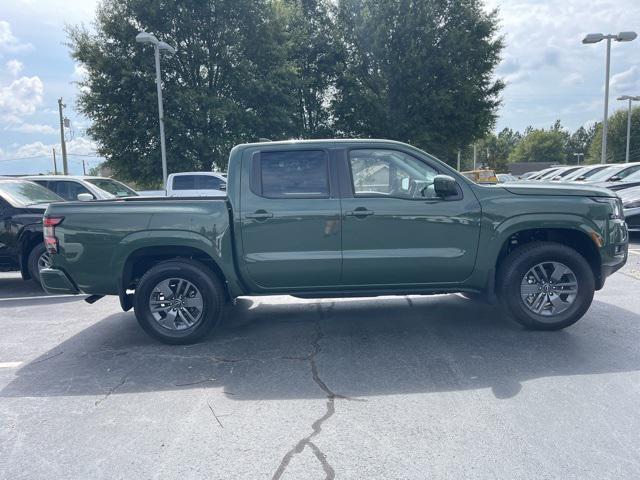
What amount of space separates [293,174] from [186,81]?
18752 mm

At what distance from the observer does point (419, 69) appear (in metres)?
23.5

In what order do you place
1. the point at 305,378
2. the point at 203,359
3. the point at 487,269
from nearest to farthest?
the point at 305,378, the point at 203,359, the point at 487,269

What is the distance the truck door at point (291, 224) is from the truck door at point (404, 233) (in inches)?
6.1

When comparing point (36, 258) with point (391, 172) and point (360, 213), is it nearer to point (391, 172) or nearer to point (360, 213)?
point (360, 213)

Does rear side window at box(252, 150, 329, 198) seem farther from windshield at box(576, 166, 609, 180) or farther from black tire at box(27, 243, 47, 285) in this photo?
windshield at box(576, 166, 609, 180)

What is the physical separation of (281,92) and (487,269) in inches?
738

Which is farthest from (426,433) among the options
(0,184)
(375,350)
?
(0,184)

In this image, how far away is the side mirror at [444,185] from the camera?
4.57m

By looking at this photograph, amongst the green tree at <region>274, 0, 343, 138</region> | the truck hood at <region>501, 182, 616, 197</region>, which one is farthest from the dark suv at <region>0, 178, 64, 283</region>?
the green tree at <region>274, 0, 343, 138</region>

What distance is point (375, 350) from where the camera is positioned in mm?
4609

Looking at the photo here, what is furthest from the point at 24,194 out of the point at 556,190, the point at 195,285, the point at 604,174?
the point at 604,174

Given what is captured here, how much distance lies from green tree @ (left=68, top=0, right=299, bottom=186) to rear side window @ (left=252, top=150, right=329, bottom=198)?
52.5 feet

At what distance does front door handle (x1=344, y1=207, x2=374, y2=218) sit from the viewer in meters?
4.70

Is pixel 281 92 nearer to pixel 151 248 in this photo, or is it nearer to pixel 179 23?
pixel 179 23
